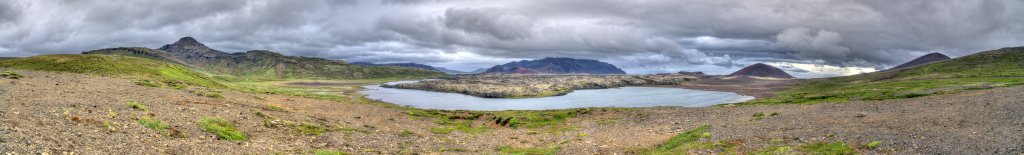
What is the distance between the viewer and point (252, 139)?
36.2 metres

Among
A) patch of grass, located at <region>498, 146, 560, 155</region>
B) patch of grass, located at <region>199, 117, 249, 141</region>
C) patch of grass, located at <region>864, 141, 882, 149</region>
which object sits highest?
patch of grass, located at <region>864, 141, 882, 149</region>

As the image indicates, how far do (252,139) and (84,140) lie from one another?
11461 millimetres

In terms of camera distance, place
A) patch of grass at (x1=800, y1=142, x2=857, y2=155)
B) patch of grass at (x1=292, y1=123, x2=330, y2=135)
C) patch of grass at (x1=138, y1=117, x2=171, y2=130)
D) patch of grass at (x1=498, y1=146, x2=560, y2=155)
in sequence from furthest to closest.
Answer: patch of grass at (x1=292, y1=123, x2=330, y2=135)
patch of grass at (x1=498, y1=146, x2=560, y2=155)
patch of grass at (x1=138, y1=117, x2=171, y2=130)
patch of grass at (x1=800, y1=142, x2=857, y2=155)

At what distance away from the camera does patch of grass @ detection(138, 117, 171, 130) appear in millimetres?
32150

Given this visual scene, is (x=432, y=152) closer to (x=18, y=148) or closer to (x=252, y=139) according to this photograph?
(x=252, y=139)

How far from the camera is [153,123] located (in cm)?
3253

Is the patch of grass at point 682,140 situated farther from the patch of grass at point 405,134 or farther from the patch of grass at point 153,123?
the patch of grass at point 153,123

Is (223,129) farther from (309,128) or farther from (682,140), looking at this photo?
(682,140)

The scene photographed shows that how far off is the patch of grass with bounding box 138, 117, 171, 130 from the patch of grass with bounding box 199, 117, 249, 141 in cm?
257

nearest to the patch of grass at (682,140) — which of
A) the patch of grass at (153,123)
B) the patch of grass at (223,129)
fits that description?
the patch of grass at (223,129)

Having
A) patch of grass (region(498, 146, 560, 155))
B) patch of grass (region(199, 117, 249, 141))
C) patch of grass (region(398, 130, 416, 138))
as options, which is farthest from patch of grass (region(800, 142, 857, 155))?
patch of grass (region(199, 117, 249, 141))

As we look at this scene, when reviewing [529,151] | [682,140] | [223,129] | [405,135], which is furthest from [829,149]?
[223,129]

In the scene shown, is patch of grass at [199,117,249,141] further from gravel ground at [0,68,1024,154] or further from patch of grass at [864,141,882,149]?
patch of grass at [864,141,882,149]

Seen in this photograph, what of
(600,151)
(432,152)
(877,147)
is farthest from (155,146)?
(877,147)
